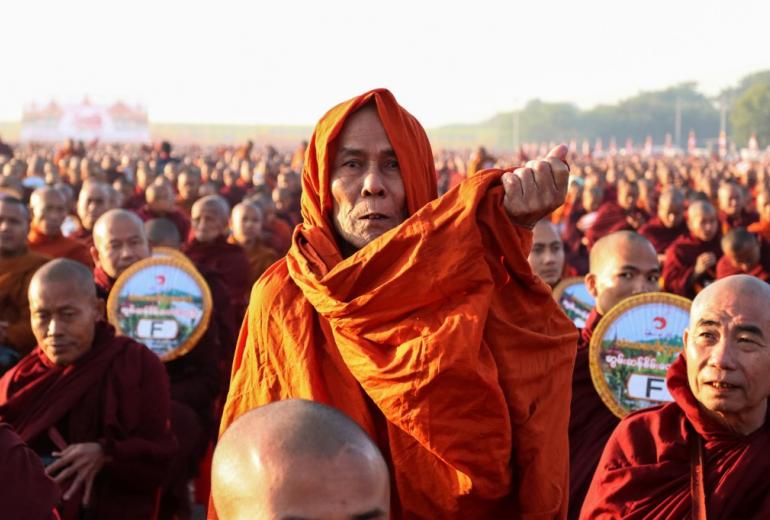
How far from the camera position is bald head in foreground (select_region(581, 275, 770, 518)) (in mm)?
3160

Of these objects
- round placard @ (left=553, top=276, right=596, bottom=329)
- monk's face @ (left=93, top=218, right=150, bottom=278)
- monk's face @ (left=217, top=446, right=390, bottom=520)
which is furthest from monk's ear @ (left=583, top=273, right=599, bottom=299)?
monk's face @ (left=217, top=446, right=390, bottom=520)

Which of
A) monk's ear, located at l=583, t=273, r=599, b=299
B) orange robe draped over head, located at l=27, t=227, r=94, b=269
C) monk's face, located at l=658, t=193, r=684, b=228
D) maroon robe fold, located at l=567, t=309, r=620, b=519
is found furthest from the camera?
monk's face, located at l=658, t=193, r=684, b=228

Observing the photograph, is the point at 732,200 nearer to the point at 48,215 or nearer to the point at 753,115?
the point at 48,215

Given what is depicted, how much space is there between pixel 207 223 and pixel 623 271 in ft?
14.2

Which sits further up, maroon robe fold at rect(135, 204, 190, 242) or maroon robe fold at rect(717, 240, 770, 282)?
maroon robe fold at rect(135, 204, 190, 242)

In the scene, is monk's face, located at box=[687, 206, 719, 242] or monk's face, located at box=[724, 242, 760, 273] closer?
monk's face, located at box=[724, 242, 760, 273]

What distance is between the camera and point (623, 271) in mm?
5266

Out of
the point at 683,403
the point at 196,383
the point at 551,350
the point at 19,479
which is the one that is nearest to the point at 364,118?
the point at 551,350

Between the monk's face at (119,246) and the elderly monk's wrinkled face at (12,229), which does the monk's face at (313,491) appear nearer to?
the monk's face at (119,246)

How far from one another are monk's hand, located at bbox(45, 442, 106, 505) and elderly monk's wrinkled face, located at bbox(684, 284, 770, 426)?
222 cm

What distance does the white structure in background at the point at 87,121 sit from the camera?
69125 millimetres

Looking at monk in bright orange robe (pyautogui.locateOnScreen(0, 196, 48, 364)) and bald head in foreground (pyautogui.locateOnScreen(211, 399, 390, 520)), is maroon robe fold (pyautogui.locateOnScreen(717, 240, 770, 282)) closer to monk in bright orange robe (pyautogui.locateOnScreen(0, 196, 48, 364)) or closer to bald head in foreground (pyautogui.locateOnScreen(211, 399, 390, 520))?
monk in bright orange robe (pyautogui.locateOnScreen(0, 196, 48, 364))

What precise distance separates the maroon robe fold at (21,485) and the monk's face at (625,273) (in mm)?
2488

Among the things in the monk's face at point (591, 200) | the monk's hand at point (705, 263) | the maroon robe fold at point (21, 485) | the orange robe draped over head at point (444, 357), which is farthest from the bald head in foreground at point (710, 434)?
the monk's face at point (591, 200)
